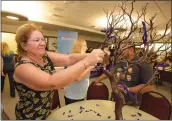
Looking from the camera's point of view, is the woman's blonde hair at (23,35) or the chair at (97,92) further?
the chair at (97,92)

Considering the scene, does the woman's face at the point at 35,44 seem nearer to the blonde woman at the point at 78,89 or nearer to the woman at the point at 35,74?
the woman at the point at 35,74

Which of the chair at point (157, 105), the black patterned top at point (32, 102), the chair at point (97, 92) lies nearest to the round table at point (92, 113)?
the black patterned top at point (32, 102)

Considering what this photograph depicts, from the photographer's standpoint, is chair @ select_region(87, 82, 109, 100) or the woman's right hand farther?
chair @ select_region(87, 82, 109, 100)

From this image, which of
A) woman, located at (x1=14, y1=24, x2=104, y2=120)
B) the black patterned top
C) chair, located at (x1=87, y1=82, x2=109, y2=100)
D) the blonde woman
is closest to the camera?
woman, located at (x1=14, y1=24, x2=104, y2=120)

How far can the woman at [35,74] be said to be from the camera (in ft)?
2.85

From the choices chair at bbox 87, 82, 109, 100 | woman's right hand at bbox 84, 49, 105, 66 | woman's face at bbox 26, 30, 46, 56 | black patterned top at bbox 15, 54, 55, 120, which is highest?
woman's face at bbox 26, 30, 46, 56

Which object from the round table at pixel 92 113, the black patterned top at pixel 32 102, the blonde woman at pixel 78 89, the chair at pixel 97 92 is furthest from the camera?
the chair at pixel 97 92

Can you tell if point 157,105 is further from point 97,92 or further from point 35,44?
point 35,44

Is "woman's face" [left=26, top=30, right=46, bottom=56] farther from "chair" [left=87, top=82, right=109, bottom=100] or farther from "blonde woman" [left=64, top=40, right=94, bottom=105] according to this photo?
"chair" [left=87, top=82, right=109, bottom=100]

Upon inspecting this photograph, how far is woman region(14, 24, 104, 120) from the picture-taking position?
868 mm

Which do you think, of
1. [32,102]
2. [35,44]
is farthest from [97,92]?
[35,44]

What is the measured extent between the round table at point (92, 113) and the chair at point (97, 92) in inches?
20.4

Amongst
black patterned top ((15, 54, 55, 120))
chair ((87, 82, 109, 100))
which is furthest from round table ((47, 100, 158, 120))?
chair ((87, 82, 109, 100))

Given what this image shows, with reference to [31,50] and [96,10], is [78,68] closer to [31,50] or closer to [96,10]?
[31,50]
